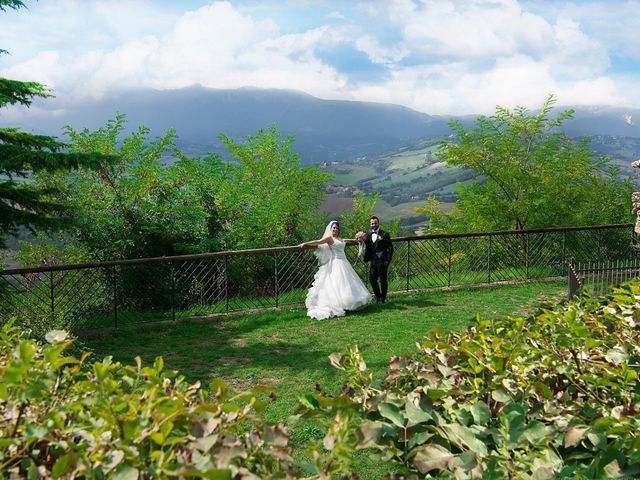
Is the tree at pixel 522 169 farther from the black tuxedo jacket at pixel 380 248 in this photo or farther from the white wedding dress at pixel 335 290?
the white wedding dress at pixel 335 290

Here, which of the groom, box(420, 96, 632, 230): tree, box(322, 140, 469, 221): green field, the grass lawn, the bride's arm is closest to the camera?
the grass lawn

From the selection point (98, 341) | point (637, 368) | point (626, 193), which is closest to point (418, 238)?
point (98, 341)

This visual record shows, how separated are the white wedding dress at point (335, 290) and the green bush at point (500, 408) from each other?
681 centimetres

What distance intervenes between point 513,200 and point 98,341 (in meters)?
14.8

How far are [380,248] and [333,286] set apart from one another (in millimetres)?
1185

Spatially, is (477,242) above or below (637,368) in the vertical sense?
below

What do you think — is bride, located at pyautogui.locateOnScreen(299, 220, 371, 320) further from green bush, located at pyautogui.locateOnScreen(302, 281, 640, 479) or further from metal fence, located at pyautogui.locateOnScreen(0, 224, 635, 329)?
green bush, located at pyautogui.locateOnScreen(302, 281, 640, 479)

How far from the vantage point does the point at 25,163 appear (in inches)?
366

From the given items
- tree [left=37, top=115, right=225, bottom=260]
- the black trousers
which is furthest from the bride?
tree [left=37, top=115, right=225, bottom=260]

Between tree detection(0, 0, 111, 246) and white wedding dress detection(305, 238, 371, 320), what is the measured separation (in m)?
3.99

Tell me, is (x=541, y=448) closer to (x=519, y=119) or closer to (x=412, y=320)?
(x=412, y=320)

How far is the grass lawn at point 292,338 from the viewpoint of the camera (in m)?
6.61

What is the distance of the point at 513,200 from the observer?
19.4m

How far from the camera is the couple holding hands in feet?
31.7
